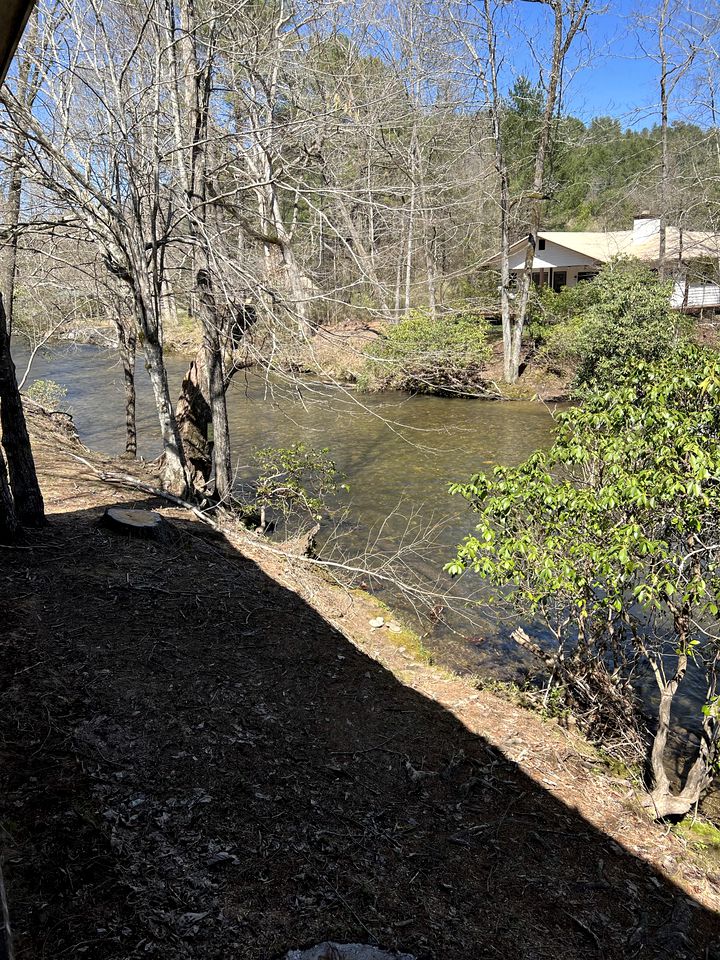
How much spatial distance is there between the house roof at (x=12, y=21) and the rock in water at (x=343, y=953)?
3.34 m

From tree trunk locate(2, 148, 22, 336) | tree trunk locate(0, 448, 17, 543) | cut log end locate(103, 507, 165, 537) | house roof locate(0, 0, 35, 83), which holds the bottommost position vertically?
cut log end locate(103, 507, 165, 537)

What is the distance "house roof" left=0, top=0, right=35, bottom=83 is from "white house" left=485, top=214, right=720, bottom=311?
2879 cm

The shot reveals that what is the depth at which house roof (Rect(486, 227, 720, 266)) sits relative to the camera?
2958cm

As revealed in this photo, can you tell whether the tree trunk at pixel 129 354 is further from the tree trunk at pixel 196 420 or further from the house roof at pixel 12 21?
the house roof at pixel 12 21

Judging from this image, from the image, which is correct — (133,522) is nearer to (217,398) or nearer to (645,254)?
(217,398)

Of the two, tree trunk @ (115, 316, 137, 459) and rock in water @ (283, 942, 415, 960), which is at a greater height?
tree trunk @ (115, 316, 137, 459)

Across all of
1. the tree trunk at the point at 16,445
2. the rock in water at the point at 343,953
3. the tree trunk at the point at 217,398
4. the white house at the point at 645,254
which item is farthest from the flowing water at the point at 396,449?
the white house at the point at 645,254

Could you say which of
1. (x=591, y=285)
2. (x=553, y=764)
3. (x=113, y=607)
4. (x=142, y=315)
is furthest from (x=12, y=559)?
(x=591, y=285)

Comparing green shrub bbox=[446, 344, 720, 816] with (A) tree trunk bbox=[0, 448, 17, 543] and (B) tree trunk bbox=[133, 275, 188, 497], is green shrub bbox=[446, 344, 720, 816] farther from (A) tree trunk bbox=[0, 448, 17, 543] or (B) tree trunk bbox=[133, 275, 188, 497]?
(B) tree trunk bbox=[133, 275, 188, 497]

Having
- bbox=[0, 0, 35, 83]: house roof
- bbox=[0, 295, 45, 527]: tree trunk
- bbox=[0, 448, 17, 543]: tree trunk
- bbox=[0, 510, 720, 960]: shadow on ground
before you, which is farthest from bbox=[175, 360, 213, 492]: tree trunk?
bbox=[0, 0, 35, 83]: house roof

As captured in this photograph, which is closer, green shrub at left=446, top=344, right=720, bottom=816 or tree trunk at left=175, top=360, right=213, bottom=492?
green shrub at left=446, top=344, right=720, bottom=816

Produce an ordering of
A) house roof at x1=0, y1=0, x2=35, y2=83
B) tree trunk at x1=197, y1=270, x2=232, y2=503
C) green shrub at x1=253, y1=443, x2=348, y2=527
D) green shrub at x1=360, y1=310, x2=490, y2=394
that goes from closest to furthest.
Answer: house roof at x1=0, y1=0, x2=35, y2=83
green shrub at x1=360, y1=310, x2=490, y2=394
tree trunk at x1=197, y1=270, x2=232, y2=503
green shrub at x1=253, y1=443, x2=348, y2=527

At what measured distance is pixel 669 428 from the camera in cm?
528

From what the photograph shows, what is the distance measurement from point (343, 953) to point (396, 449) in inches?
543
